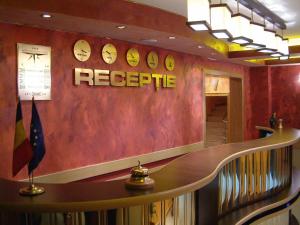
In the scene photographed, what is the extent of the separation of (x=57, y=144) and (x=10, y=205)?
246cm

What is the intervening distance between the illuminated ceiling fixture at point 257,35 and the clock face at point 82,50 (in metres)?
2.01

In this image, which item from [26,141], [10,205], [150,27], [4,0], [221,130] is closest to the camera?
[10,205]

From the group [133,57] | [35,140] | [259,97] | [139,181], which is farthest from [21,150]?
[259,97]

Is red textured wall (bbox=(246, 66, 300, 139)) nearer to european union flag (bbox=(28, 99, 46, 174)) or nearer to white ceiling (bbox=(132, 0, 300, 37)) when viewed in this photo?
white ceiling (bbox=(132, 0, 300, 37))

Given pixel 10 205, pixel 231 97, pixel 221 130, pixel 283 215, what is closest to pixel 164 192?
pixel 10 205

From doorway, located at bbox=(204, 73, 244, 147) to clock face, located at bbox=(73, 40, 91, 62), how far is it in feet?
13.5

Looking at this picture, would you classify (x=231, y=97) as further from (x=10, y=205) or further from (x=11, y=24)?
(x=10, y=205)

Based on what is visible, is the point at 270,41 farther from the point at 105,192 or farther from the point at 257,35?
the point at 105,192

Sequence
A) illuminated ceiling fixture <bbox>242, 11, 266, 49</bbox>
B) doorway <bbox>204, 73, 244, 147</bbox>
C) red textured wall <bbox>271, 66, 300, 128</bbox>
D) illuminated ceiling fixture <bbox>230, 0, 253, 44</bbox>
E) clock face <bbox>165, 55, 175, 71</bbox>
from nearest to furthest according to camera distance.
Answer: illuminated ceiling fixture <bbox>230, 0, 253, 44</bbox>
illuminated ceiling fixture <bbox>242, 11, 266, 49</bbox>
clock face <bbox>165, 55, 175, 71</bbox>
doorway <bbox>204, 73, 244, 147</bbox>
red textured wall <bbox>271, 66, 300, 128</bbox>

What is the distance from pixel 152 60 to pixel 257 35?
6.65 feet

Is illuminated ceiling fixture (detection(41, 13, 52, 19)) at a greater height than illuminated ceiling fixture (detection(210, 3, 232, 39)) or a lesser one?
greater

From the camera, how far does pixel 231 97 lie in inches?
388

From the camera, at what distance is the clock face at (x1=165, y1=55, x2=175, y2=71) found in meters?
6.09

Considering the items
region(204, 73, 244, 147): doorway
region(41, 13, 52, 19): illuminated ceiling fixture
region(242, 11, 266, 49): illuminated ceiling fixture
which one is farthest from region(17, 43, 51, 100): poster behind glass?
region(204, 73, 244, 147): doorway
